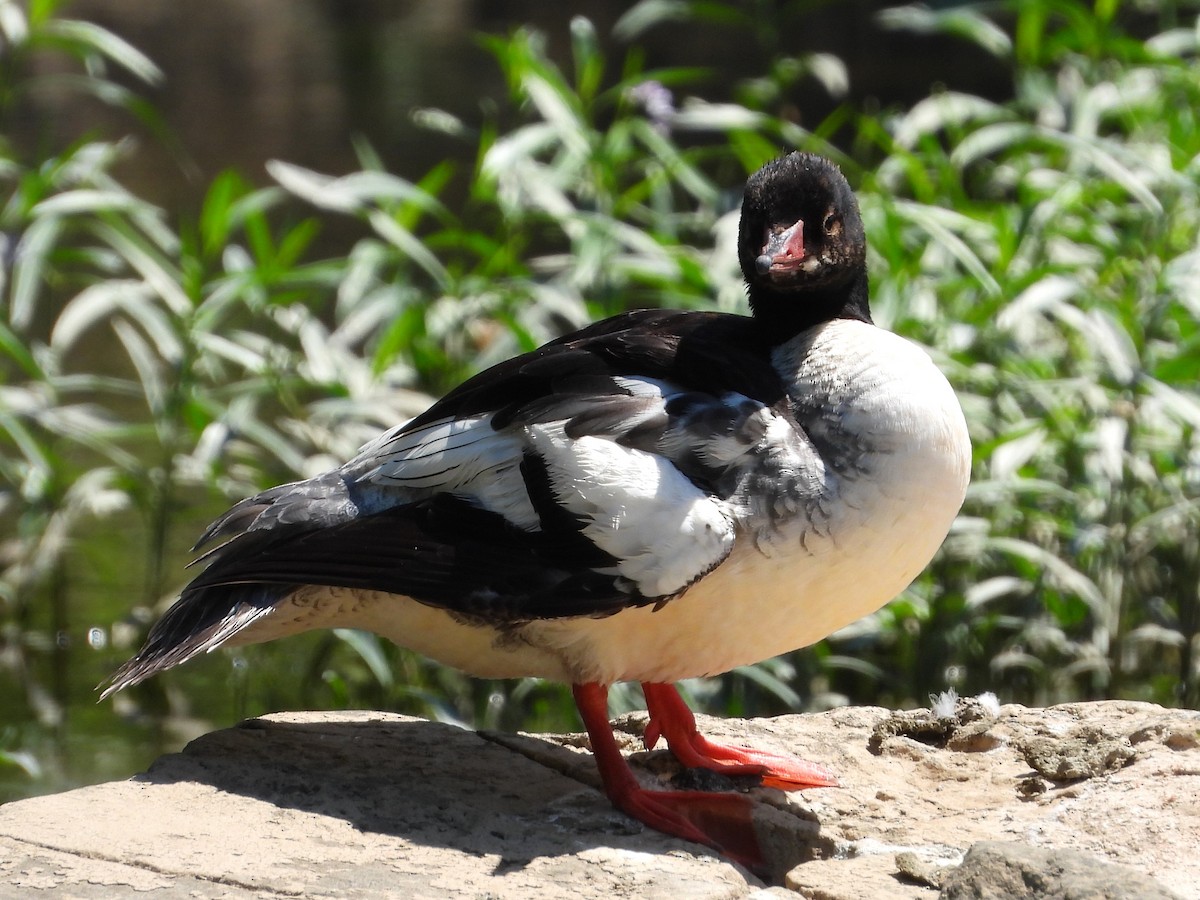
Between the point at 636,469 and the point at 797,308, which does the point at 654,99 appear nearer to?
the point at 797,308

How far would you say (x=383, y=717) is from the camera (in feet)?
11.0

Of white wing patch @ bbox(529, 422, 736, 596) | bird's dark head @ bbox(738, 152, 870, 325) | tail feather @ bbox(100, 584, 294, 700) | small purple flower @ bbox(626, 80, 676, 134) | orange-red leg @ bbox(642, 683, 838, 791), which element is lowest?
orange-red leg @ bbox(642, 683, 838, 791)

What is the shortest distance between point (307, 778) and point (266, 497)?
0.57 meters

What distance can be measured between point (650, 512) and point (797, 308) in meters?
0.66

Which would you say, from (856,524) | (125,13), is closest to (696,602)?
(856,524)

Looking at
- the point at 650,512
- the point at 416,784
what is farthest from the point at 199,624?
the point at 650,512

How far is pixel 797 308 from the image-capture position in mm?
3055

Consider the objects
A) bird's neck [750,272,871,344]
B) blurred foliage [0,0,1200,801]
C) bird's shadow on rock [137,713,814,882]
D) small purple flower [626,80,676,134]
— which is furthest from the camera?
small purple flower [626,80,676,134]

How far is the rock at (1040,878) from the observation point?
2227 mm

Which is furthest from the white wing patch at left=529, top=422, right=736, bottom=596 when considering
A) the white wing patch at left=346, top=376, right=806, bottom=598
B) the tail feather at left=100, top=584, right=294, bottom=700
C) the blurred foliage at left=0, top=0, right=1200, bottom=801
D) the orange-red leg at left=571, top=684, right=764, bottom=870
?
the blurred foliage at left=0, top=0, right=1200, bottom=801

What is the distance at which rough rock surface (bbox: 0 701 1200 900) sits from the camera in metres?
2.47

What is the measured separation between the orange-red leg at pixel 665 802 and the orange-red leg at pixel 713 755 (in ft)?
0.49

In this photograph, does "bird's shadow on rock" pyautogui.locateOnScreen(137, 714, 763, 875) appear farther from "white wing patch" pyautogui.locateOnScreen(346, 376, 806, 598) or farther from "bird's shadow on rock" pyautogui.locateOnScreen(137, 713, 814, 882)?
"white wing patch" pyautogui.locateOnScreen(346, 376, 806, 598)

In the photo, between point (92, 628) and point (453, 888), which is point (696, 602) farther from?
point (92, 628)
